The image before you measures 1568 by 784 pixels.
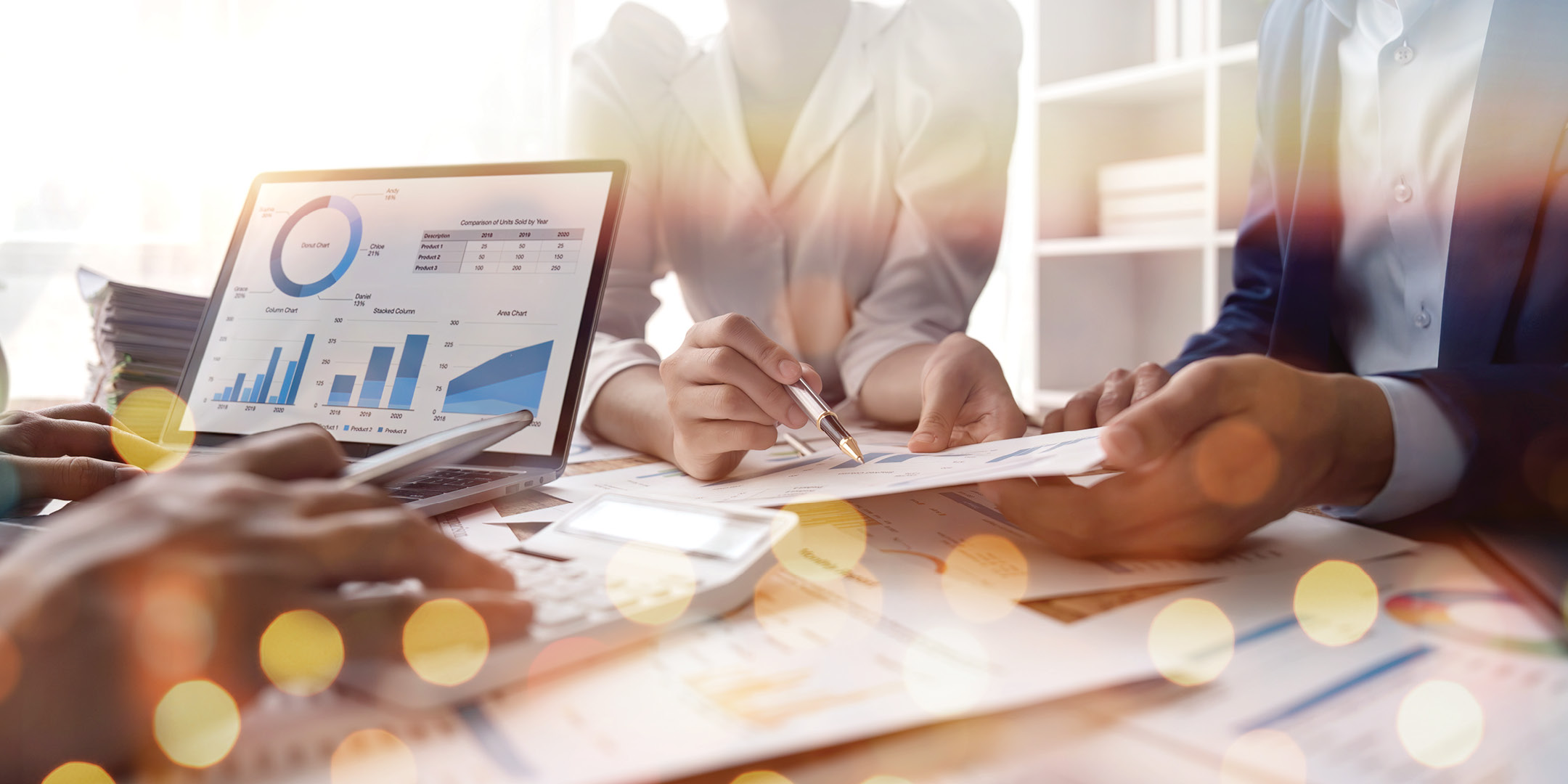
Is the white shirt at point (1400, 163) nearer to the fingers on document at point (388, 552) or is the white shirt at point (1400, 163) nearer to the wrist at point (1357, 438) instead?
the wrist at point (1357, 438)

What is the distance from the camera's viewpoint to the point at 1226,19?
1917mm

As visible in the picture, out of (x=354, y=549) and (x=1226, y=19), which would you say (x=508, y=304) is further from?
(x=1226, y=19)

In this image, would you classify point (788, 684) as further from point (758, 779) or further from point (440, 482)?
point (440, 482)

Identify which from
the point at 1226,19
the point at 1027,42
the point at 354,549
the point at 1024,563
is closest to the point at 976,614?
the point at 1024,563

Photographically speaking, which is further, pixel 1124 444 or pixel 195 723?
pixel 1124 444

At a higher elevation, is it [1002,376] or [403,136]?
[403,136]

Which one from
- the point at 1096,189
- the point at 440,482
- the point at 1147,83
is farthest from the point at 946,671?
the point at 1096,189

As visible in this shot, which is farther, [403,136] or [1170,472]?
[403,136]

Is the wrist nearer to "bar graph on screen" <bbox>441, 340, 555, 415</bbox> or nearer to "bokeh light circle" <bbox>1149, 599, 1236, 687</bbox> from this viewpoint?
"bokeh light circle" <bbox>1149, 599, 1236, 687</bbox>

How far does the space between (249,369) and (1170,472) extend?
68 centimetres

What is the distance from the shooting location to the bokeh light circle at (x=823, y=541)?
38 cm

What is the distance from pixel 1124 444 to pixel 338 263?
634 mm

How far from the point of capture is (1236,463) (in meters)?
0.40

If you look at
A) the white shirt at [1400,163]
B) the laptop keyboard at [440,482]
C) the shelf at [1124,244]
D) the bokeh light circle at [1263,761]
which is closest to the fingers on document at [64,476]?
the laptop keyboard at [440,482]
